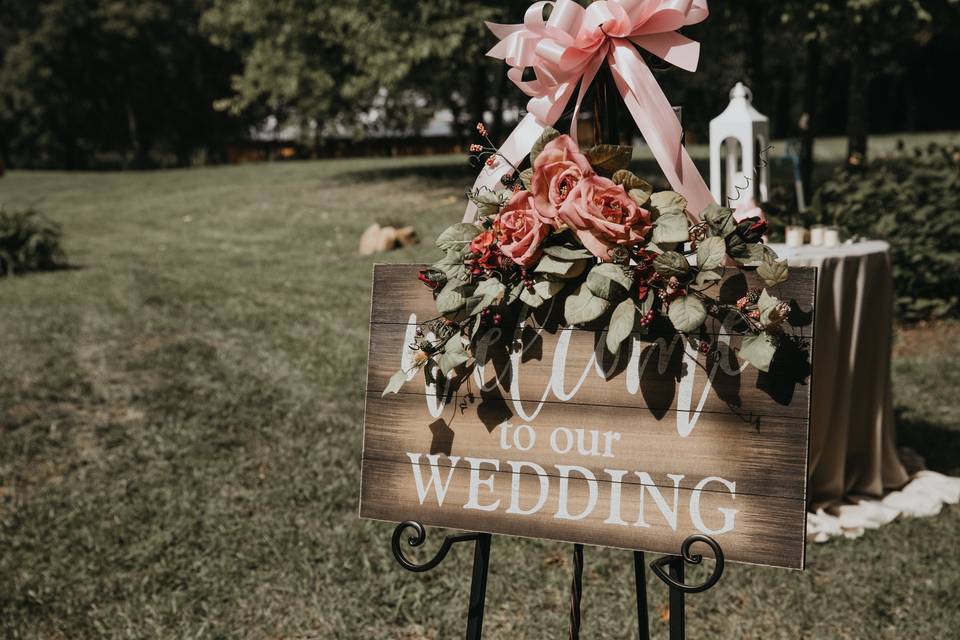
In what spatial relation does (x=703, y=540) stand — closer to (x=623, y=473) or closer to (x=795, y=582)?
(x=623, y=473)

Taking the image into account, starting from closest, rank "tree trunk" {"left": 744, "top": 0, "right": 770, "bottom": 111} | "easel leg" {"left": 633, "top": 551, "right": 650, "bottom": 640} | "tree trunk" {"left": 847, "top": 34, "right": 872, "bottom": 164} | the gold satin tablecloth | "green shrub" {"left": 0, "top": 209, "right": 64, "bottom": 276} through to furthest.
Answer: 1. "easel leg" {"left": 633, "top": 551, "right": 650, "bottom": 640}
2. the gold satin tablecloth
3. "green shrub" {"left": 0, "top": 209, "right": 64, "bottom": 276}
4. "tree trunk" {"left": 847, "top": 34, "right": 872, "bottom": 164}
5. "tree trunk" {"left": 744, "top": 0, "right": 770, "bottom": 111}

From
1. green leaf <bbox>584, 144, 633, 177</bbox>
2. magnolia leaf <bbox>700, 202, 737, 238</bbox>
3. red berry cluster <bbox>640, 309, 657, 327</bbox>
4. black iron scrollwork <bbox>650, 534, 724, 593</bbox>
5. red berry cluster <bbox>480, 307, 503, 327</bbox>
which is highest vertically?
green leaf <bbox>584, 144, 633, 177</bbox>

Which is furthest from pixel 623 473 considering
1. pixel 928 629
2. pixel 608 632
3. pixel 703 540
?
pixel 928 629

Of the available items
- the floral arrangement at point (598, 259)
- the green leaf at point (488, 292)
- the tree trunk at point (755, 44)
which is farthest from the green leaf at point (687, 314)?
the tree trunk at point (755, 44)

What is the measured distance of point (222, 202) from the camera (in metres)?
15.5

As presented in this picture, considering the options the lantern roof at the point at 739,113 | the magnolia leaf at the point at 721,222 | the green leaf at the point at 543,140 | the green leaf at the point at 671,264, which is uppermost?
the lantern roof at the point at 739,113

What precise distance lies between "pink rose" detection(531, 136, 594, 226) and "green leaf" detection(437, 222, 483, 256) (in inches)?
6.5

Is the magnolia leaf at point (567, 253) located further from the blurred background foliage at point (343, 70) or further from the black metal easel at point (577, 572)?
the blurred background foliage at point (343, 70)

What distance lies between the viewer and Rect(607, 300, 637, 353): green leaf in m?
1.36

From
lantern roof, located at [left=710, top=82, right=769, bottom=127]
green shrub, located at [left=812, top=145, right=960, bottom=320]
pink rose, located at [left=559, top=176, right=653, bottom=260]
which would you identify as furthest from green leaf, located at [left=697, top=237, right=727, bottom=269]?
green shrub, located at [left=812, top=145, right=960, bottom=320]

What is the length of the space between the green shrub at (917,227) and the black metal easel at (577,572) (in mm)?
4986

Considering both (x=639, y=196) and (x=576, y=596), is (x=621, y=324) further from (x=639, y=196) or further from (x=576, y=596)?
(x=576, y=596)

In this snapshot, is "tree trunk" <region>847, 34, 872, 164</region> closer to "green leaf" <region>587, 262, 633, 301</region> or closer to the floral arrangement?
the floral arrangement

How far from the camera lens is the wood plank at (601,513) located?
4.51 ft
